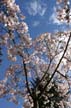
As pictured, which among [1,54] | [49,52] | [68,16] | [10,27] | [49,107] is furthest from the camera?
[49,107]

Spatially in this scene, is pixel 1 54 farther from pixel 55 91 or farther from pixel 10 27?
pixel 55 91

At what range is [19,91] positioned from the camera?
91.1 feet

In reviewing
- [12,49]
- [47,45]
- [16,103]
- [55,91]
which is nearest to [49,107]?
[55,91]

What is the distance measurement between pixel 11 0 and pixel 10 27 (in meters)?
1.99

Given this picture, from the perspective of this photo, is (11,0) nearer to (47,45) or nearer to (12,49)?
(12,49)

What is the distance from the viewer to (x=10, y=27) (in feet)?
78.0

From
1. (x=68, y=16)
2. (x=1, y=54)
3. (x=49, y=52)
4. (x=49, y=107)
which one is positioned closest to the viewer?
(x=1, y=54)

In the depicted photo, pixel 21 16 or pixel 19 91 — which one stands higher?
pixel 21 16

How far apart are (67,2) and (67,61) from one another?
17.8 feet

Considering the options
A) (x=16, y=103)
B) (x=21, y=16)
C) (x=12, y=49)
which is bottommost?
(x=16, y=103)

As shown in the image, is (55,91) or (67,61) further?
(55,91)

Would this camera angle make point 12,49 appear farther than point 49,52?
No

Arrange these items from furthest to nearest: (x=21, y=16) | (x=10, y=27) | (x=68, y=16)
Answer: (x=21, y=16)
(x=10, y=27)
(x=68, y=16)

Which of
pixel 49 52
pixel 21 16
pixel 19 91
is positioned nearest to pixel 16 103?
pixel 19 91
